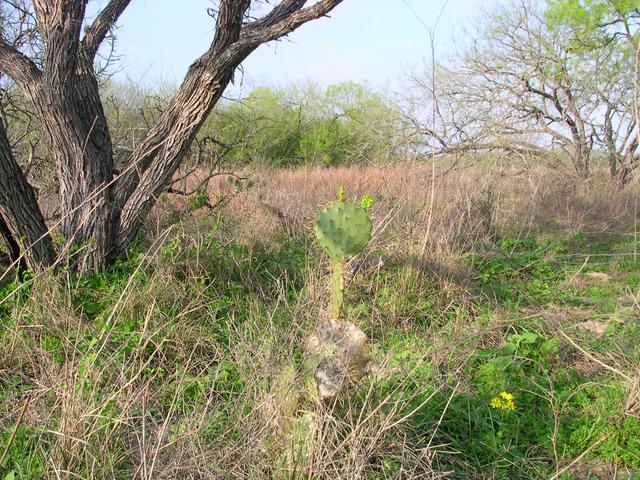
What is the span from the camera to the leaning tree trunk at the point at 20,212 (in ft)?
12.9

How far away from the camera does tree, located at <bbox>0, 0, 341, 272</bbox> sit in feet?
14.1

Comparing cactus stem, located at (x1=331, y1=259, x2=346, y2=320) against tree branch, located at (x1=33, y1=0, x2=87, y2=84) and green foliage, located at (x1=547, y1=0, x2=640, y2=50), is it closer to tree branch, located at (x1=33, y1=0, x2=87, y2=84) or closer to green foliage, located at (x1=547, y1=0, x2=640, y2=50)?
tree branch, located at (x1=33, y1=0, x2=87, y2=84)

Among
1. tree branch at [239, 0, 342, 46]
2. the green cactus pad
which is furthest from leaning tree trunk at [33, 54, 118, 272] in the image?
the green cactus pad

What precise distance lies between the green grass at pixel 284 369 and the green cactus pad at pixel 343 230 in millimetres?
536

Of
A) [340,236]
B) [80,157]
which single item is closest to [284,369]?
[340,236]

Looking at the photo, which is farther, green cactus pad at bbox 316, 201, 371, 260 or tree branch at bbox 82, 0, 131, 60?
tree branch at bbox 82, 0, 131, 60

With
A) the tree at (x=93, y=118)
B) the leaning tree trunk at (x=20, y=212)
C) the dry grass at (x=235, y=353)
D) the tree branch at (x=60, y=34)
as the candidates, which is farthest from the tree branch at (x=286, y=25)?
the leaning tree trunk at (x=20, y=212)

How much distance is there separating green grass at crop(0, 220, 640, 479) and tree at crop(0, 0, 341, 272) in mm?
378

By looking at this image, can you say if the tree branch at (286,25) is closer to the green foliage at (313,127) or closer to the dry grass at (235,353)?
the dry grass at (235,353)

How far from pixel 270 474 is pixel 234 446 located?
175 mm

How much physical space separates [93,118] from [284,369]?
120 inches

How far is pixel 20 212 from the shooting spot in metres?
4.04

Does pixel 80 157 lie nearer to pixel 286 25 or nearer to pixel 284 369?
pixel 286 25

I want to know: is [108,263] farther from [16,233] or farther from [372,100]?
[372,100]
